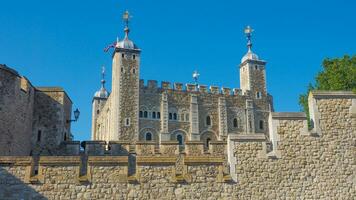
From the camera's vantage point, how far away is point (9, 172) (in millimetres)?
9844

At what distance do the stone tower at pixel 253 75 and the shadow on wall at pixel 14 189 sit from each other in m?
54.3

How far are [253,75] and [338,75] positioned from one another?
3794cm

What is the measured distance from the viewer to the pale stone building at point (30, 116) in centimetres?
1337

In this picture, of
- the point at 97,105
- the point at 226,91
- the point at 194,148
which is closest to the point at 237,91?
the point at 226,91

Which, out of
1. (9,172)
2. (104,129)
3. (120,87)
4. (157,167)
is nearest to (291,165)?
(157,167)

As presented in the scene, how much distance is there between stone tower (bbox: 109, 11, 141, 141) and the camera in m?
53.3

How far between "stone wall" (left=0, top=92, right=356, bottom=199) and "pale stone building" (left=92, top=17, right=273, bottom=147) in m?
40.6

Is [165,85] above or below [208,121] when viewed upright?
above

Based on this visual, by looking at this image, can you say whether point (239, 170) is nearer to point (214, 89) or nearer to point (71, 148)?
point (71, 148)

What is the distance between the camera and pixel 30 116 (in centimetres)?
1562

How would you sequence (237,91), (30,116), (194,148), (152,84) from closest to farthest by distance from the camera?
(194,148) < (30,116) < (152,84) < (237,91)

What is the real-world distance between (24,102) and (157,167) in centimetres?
673

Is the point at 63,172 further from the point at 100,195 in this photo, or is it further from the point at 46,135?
the point at 46,135

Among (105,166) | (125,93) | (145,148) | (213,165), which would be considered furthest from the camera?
(125,93)
